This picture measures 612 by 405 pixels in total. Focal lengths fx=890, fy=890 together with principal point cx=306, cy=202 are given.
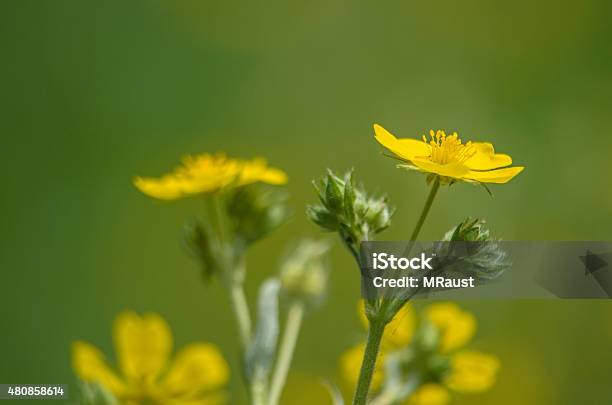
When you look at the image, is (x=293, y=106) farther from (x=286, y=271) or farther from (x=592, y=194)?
(x=286, y=271)

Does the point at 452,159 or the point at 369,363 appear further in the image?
the point at 452,159

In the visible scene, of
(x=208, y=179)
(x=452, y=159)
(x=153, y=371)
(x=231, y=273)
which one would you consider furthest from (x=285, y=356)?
(x=452, y=159)

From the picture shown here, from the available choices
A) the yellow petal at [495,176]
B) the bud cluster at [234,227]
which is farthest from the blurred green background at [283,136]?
the yellow petal at [495,176]

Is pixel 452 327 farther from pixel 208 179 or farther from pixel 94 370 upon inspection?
pixel 94 370

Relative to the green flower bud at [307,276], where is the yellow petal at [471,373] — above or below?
below

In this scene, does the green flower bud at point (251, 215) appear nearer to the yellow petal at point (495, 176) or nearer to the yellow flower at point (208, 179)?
the yellow flower at point (208, 179)

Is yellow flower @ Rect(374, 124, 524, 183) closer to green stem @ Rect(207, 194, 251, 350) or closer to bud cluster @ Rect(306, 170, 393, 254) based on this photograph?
bud cluster @ Rect(306, 170, 393, 254)

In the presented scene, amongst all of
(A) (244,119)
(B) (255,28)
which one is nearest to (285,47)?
(B) (255,28)
